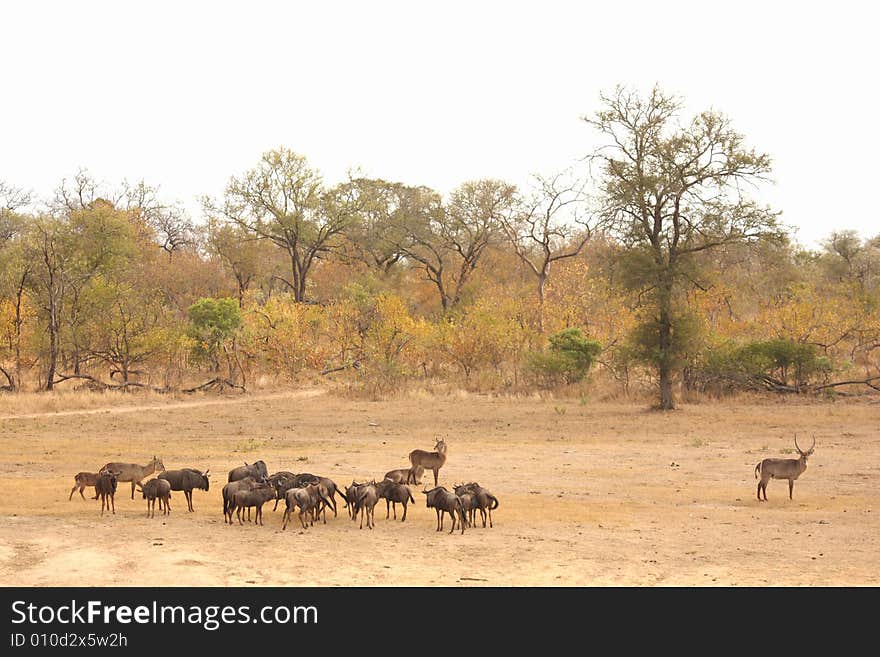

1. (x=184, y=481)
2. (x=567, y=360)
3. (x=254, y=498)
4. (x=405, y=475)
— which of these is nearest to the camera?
(x=254, y=498)

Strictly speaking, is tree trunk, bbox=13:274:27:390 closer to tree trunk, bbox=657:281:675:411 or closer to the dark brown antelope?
tree trunk, bbox=657:281:675:411

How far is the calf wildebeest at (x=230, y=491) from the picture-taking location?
41.9 ft

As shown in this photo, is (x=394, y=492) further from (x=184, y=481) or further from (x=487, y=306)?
(x=487, y=306)

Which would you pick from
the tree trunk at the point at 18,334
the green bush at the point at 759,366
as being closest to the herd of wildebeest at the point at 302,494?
the green bush at the point at 759,366

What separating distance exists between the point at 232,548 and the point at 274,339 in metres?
31.2

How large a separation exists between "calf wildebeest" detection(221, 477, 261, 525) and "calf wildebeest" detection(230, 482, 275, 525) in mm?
53

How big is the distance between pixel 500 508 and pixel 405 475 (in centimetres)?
150

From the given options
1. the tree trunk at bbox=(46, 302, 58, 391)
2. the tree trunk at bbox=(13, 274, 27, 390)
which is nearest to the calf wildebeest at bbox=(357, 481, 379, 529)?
the tree trunk at bbox=(46, 302, 58, 391)

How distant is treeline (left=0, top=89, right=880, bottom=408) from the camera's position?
103ft

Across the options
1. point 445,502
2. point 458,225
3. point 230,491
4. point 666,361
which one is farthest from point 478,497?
point 458,225

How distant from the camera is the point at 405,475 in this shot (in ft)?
48.0

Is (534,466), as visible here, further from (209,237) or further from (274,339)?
(209,237)
